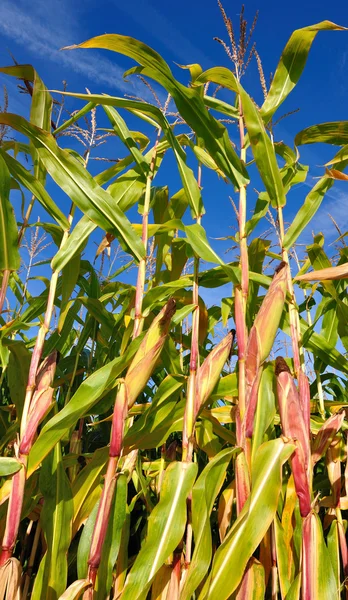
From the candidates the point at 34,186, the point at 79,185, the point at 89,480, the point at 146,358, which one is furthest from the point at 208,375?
the point at 34,186

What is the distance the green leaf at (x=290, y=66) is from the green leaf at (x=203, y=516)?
3.86ft

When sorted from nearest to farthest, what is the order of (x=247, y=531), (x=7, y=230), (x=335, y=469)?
(x=247, y=531), (x=7, y=230), (x=335, y=469)

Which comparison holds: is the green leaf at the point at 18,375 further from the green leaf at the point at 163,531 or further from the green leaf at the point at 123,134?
the green leaf at the point at 123,134

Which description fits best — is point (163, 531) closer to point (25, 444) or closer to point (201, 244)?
point (25, 444)

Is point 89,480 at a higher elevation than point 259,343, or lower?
lower

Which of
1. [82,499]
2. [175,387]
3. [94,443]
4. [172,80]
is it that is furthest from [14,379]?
[172,80]

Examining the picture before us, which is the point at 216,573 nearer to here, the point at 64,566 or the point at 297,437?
the point at 297,437

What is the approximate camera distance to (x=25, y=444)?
133cm

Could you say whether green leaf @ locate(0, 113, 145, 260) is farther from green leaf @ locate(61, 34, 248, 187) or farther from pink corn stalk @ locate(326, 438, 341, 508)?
pink corn stalk @ locate(326, 438, 341, 508)

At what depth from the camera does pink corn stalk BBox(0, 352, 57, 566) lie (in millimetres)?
1261

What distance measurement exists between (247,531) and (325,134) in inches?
53.7

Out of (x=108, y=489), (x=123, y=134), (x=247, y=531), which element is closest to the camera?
(x=247, y=531)

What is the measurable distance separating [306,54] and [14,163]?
3.33 feet

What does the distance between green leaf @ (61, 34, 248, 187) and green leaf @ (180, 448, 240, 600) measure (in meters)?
0.93
